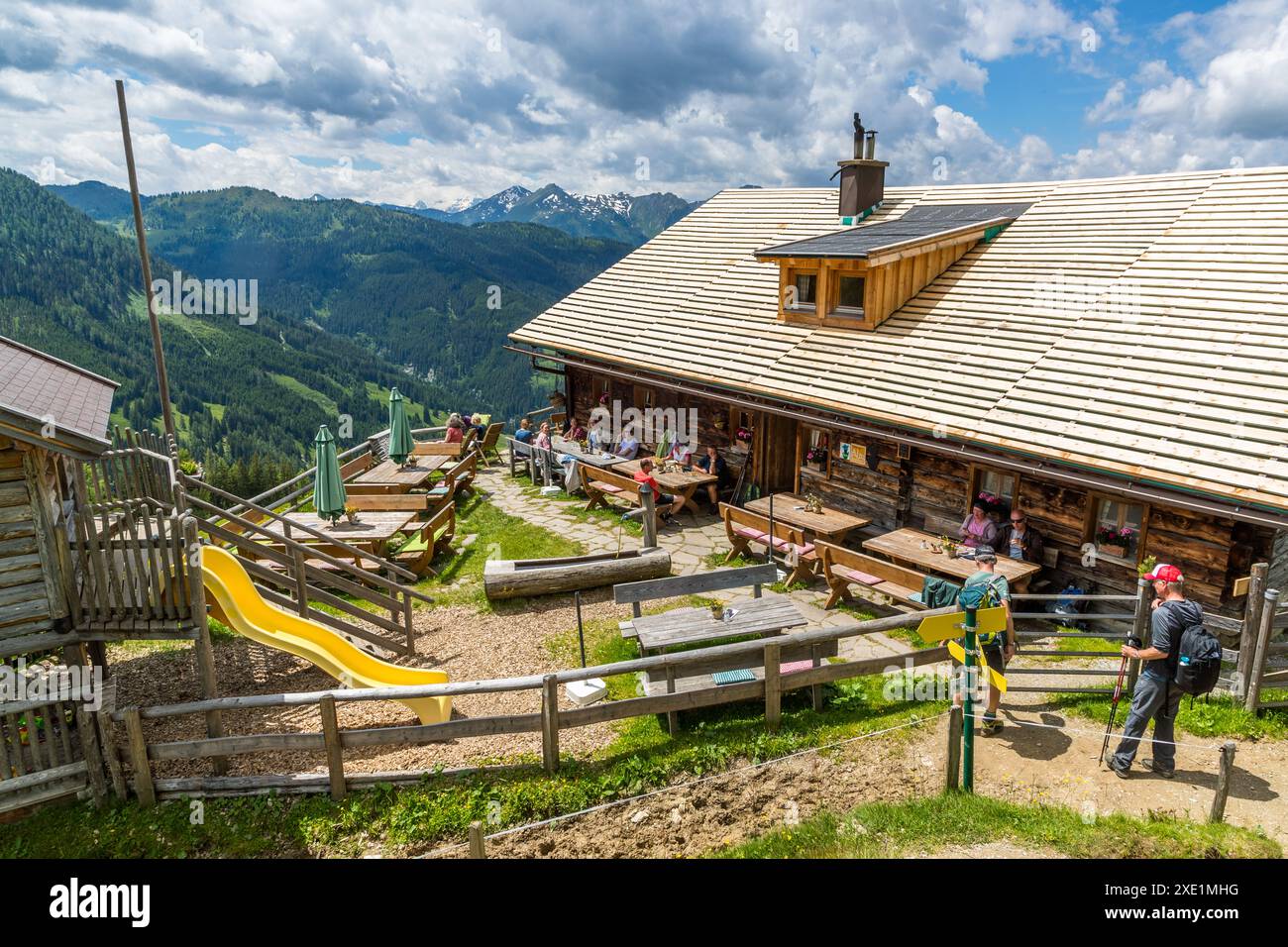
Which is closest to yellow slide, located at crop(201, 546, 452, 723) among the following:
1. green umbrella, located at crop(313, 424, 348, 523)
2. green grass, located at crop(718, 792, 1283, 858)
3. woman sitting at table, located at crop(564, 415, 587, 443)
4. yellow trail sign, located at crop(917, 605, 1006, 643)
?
green umbrella, located at crop(313, 424, 348, 523)

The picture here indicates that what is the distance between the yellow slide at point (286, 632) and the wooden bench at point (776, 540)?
19.2 ft

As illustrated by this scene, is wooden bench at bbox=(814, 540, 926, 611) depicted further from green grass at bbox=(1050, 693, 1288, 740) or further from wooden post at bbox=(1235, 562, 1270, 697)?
wooden post at bbox=(1235, 562, 1270, 697)

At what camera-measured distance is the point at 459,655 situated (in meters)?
11.2

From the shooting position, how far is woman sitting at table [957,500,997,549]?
1194 centimetres

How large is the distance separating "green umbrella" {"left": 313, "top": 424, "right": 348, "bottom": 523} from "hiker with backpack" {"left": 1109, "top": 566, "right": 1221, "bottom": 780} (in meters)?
12.5

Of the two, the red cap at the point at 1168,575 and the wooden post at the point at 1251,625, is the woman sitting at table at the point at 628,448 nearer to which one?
the wooden post at the point at 1251,625

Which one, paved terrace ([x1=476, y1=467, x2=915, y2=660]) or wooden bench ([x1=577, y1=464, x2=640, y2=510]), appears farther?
wooden bench ([x1=577, y1=464, x2=640, y2=510])

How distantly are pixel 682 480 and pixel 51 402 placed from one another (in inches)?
425

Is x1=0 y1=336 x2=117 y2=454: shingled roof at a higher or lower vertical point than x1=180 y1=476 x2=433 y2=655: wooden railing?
higher

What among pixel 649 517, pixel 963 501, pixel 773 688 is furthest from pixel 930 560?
pixel 649 517

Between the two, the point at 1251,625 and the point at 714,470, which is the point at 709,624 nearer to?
the point at 1251,625

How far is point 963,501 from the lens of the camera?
12.8m

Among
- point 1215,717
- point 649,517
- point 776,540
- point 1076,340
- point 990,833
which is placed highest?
point 1076,340
